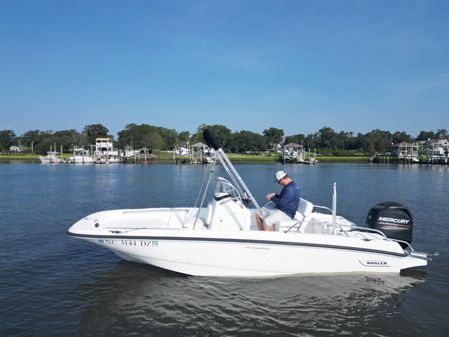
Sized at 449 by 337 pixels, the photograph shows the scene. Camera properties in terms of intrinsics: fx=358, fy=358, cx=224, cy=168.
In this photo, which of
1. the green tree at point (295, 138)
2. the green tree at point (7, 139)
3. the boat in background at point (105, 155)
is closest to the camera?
the boat in background at point (105, 155)

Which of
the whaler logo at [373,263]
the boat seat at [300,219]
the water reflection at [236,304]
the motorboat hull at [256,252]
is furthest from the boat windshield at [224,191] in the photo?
the whaler logo at [373,263]

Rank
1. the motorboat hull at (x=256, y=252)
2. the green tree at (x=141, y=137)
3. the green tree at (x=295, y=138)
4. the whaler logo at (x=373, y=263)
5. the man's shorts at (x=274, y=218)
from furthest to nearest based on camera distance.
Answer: the green tree at (x=295, y=138), the green tree at (x=141, y=137), the man's shorts at (x=274, y=218), the whaler logo at (x=373, y=263), the motorboat hull at (x=256, y=252)

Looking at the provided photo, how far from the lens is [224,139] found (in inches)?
6147

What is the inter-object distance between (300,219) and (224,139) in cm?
14751

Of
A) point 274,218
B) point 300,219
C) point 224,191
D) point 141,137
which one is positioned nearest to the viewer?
point 274,218

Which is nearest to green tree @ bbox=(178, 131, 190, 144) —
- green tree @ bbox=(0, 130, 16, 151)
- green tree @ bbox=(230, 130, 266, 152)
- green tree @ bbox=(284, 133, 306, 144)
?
green tree @ bbox=(230, 130, 266, 152)

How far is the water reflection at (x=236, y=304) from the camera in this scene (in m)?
6.61

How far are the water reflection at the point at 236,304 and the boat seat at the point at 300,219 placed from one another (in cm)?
121

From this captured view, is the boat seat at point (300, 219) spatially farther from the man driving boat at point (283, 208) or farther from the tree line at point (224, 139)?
the tree line at point (224, 139)

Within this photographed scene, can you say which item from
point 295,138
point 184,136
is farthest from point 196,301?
point 295,138

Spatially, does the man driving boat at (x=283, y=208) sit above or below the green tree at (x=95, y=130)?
below

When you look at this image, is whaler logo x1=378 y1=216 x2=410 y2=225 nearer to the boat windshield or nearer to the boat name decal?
the boat windshield

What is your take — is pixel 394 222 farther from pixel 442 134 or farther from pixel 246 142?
pixel 442 134

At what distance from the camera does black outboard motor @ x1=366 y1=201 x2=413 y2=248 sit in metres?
8.93
